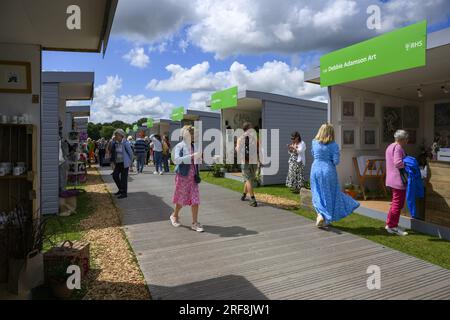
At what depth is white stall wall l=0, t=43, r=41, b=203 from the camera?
15.9ft

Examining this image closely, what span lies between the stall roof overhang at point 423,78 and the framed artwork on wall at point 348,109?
1.16ft

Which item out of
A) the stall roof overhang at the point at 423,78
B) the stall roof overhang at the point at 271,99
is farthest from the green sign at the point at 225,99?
the stall roof overhang at the point at 423,78

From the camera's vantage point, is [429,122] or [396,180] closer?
[396,180]

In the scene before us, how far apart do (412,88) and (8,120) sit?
28.5 feet

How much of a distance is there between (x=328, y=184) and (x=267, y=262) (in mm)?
2101

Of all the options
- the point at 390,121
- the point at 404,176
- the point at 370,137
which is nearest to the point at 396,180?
the point at 404,176

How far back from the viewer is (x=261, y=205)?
8664 millimetres

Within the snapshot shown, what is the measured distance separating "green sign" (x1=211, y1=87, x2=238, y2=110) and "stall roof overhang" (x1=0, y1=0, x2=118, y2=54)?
25.8 feet

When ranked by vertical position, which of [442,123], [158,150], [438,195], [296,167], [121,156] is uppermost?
[442,123]

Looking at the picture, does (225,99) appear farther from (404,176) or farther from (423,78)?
(404,176)

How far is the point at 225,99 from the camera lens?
13.5 metres
